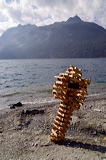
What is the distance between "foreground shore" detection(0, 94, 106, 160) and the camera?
8320 mm

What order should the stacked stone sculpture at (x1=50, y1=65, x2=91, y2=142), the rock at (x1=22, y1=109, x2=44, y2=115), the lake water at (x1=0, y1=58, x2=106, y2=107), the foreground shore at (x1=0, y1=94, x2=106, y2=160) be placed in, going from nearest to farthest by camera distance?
the stacked stone sculpture at (x1=50, y1=65, x2=91, y2=142)
the foreground shore at (x1=0, y1=94, x2=106, y2=160)
the rock at (x1=22, y1=109, x2=44, y2=115)
the lake water at (x1=0, y1=58, x2=106, y2=107)

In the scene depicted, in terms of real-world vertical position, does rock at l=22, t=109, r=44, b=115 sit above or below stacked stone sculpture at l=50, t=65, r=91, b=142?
below

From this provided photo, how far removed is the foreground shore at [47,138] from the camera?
8320mm

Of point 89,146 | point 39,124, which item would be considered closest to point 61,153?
point 89,146

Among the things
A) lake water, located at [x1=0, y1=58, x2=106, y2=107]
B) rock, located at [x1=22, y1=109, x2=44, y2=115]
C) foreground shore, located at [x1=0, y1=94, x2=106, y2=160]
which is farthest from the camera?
lake water, located at [x1=0, y1=58, x2=106, y2=107]

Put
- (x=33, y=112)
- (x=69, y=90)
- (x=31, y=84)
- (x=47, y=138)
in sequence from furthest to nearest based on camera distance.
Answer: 1. (x=31, y=84)
2. (x=33, y=112)
3. (x=47, y=138)
4. (x=69, y=90)

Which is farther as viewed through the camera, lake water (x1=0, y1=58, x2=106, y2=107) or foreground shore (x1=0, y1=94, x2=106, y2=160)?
lake water (x1=0, y1=58, x2=106, y2=107)

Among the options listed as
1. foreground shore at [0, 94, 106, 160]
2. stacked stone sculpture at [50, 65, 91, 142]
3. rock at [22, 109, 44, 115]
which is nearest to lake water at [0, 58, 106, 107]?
rock at [22, 109, 44, 115]

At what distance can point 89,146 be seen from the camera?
364 inches

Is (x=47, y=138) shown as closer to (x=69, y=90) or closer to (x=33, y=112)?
(x=69, y=90)

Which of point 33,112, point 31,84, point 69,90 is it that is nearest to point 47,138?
point 69,90

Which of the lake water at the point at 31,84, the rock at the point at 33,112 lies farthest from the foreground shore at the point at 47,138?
the lake water at the point at 31,84

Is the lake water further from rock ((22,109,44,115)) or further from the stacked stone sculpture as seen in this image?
the stacked stone sculpture

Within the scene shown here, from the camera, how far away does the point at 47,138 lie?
10219 mm
